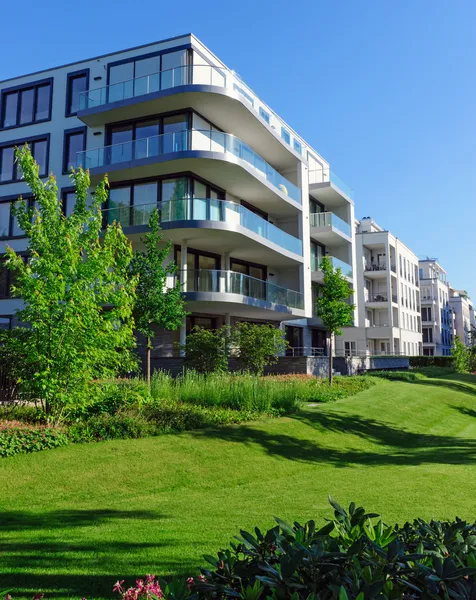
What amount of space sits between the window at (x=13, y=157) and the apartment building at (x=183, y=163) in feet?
0.22

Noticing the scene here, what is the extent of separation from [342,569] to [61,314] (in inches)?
384

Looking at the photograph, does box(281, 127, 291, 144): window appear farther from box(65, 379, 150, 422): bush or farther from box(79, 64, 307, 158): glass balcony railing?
box(65, 379, 150, 422): bush

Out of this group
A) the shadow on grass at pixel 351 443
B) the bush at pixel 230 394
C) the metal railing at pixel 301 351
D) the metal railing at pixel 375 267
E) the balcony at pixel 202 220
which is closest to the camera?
the shadow on grass at pixel 351 443

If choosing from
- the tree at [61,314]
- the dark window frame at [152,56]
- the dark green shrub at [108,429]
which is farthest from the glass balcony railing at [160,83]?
the dark green shrub at [108,429]

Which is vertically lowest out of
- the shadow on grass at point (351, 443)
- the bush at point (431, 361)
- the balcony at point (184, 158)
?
the shadow on grass at point (351, 443)

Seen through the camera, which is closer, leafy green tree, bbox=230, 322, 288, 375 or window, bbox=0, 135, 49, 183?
leafy green tree, bbox=230, 322, 288, 375

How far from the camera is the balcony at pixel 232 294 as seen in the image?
23.3 metres

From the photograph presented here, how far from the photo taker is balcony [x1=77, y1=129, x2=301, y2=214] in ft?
77.1

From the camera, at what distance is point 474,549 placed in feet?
9.54

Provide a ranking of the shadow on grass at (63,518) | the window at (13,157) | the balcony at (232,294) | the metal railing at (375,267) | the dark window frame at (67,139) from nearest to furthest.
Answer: the shadow on grass at (63,518) < the balcony at (232,294) < the dark window frame at (67,139) < the window at (13,157) < the metal railing at (375,267)

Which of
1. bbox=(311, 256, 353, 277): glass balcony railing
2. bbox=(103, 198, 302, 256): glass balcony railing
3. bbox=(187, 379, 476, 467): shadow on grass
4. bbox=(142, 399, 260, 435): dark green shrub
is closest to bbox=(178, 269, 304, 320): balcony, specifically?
bbox=(103, 198, 302, 256): glass balcony railing

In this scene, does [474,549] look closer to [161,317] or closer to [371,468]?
→ [371,468]

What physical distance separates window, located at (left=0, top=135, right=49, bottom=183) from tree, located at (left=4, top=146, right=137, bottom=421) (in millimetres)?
17778

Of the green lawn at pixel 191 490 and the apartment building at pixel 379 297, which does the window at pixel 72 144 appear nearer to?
the green lawn at pixel 191 490
